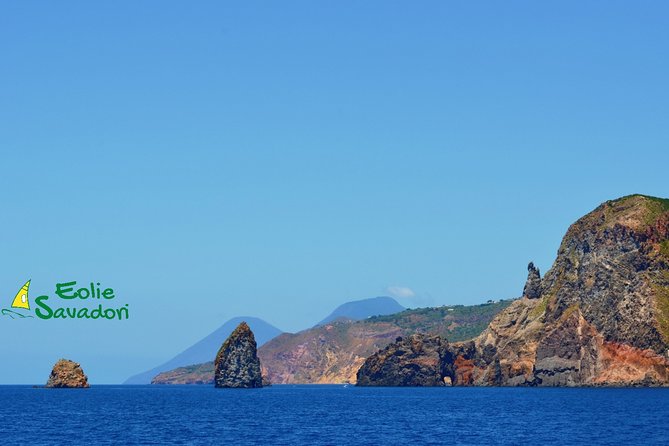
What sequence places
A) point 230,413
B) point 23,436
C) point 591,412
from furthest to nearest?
point 230,413
point 591,412
point 23,436

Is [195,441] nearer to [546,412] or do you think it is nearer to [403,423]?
[403,423]

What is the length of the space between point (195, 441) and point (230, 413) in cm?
5345

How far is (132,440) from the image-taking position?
356ft

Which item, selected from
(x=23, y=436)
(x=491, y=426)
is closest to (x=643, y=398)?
(x=491, y=426)

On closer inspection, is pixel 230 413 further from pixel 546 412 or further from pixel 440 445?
pixel 440 445

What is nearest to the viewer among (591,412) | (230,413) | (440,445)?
(440,445)

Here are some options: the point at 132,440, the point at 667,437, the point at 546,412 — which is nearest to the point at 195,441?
the point at 132,440

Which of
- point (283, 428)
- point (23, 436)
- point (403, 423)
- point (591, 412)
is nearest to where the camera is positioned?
point (23, 436)

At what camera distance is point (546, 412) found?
492 feet

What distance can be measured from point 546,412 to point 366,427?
118ft

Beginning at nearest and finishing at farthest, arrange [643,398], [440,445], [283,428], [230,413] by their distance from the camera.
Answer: [440,445] → [283,428] → [230,413] → [643,398]

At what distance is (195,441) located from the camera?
107 m

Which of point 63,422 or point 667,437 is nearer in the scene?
point 667,437

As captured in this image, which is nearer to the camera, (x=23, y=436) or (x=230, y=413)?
(x=23, y=436)
